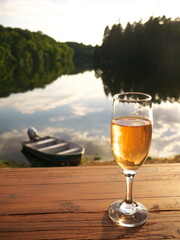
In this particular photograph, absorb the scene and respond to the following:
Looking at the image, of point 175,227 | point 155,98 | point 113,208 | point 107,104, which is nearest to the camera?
point 175,227

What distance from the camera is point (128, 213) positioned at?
3.61ft

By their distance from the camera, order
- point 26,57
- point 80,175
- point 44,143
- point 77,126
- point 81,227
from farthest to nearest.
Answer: point 26,57 < point 77,126 < point 44,143 < point 80,175 < point 81,227

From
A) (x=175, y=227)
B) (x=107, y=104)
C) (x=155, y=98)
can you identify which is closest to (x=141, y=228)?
(x=175, y=227)

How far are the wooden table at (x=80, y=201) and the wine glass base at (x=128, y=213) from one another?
0.02 meters

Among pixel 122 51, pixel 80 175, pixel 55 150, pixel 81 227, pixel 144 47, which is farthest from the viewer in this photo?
pixel 122 51

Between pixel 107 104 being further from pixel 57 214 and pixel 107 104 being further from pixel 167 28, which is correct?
pixel 167 28

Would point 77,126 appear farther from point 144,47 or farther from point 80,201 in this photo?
point 144,47

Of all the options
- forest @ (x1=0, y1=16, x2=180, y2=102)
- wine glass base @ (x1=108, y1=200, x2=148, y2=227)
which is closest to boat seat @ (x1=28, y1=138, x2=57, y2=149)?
wine glass base @ (x1=108, y1=200, x2=148, y2=227)

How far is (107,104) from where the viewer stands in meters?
27.5

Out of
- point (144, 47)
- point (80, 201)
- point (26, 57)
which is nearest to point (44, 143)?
point (80, 201)

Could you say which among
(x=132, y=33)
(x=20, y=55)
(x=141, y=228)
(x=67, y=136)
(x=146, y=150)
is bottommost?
(x=67, y=136)

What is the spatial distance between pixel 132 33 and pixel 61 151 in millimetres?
64947

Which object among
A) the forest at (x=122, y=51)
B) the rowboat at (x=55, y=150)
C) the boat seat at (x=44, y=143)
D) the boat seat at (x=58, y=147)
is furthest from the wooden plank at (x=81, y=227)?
the forest at (x=122, y=51)

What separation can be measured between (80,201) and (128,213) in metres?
0.21
